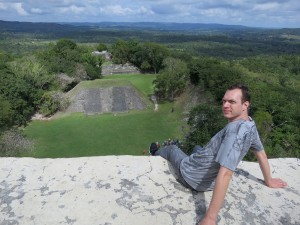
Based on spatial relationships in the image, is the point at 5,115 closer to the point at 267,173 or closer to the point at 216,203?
the point at 267,173

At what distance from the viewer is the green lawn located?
72.2 ft

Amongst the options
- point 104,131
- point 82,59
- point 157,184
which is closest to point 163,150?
point 157,184

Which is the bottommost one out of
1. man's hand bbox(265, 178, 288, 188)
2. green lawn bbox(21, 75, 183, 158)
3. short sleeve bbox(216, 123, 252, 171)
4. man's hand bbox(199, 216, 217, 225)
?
green lawn bbox(21, 75, 183, 158)

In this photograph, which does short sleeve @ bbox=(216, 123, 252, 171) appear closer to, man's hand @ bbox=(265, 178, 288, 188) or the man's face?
the man's face

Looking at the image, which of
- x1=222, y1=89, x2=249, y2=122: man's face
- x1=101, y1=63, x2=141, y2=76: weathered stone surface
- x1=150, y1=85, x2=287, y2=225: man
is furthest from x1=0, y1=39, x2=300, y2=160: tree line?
x1=222, y1=89, x2=249, y2=122: man's face

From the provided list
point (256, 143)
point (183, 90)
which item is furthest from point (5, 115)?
point (256, 143)

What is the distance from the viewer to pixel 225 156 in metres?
2.90

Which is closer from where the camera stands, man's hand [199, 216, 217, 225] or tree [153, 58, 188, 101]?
man's hand [199, 216, 217, 225]

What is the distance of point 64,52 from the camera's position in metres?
48.5

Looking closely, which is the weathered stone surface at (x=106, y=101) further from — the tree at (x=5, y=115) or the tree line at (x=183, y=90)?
the tree at (x=5, y=115)

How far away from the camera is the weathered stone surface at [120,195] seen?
3.04 metres

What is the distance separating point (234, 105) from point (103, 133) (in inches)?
902

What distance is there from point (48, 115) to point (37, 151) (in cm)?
955

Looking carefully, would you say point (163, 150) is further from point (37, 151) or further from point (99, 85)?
point (99, 85)
